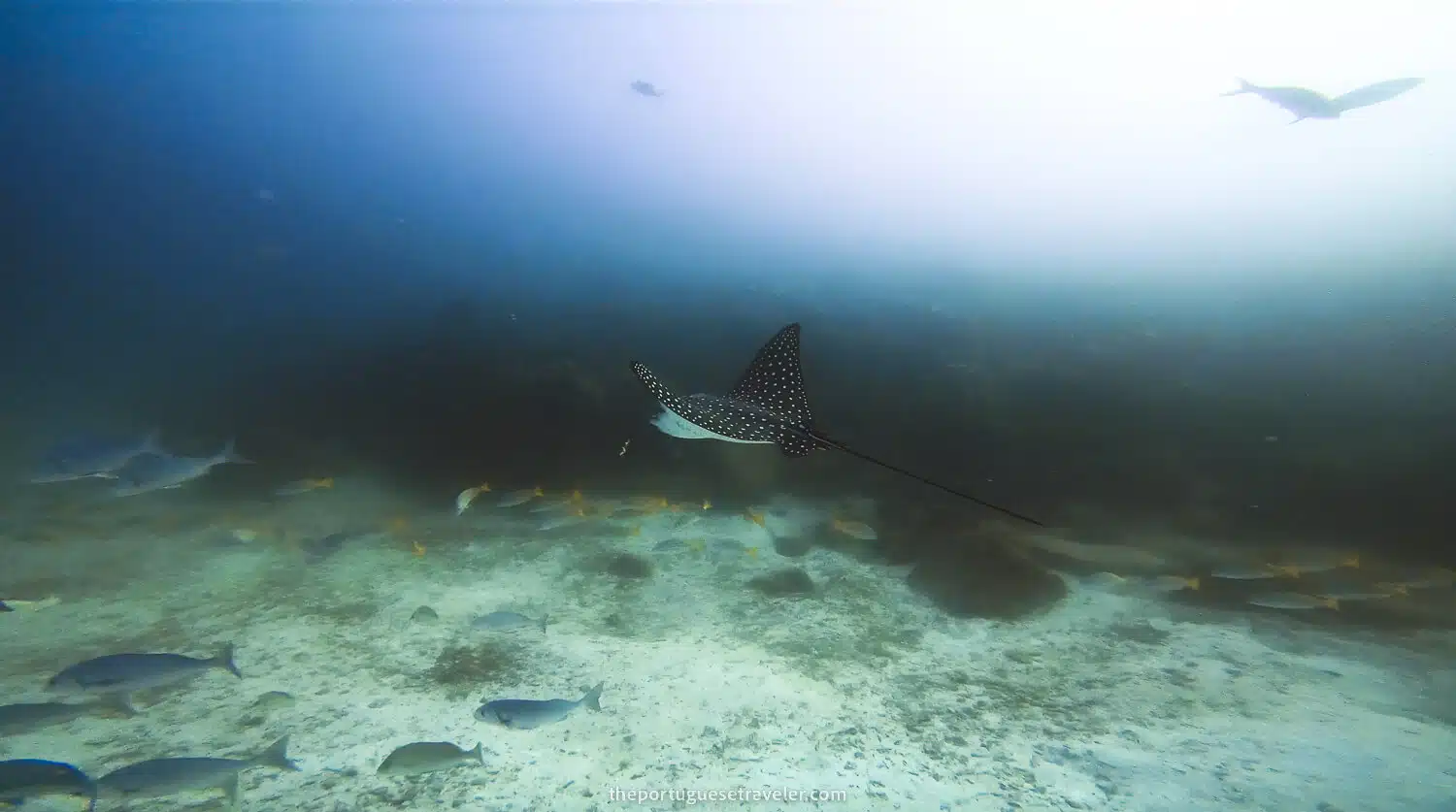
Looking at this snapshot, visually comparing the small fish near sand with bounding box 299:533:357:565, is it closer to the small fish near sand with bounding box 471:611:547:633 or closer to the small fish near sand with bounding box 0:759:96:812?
the small fish near sand with bounding box 471:611:547:633

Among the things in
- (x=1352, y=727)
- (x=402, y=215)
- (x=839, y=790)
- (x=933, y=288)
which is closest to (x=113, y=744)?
(x=839, y=790)

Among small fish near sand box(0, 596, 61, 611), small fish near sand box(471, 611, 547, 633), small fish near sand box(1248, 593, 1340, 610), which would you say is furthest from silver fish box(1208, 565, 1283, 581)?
small fish near sand box(0, 596, 61, 611)

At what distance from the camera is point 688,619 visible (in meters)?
4.86

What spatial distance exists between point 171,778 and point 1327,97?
11.8 metres

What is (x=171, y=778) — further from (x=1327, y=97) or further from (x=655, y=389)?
(x=1327, y=97)

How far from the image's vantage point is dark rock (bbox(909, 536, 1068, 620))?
5223 millimetres

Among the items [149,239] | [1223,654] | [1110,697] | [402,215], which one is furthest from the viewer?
[149,239]

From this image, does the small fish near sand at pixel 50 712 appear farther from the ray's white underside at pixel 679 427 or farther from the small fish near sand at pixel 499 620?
the ray's white underside at pixel 679 427

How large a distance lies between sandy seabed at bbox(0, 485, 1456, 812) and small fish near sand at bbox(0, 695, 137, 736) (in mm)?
88

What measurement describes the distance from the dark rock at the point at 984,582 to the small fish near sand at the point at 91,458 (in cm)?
832

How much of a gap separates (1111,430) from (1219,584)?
354 centimetres

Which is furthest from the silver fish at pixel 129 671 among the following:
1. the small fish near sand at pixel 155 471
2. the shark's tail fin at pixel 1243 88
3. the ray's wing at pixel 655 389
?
the shark's tail fin at pixel 1243 88

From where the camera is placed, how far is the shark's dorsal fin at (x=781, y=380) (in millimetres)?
5543

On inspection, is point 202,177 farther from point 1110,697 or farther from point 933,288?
point 1110,697
